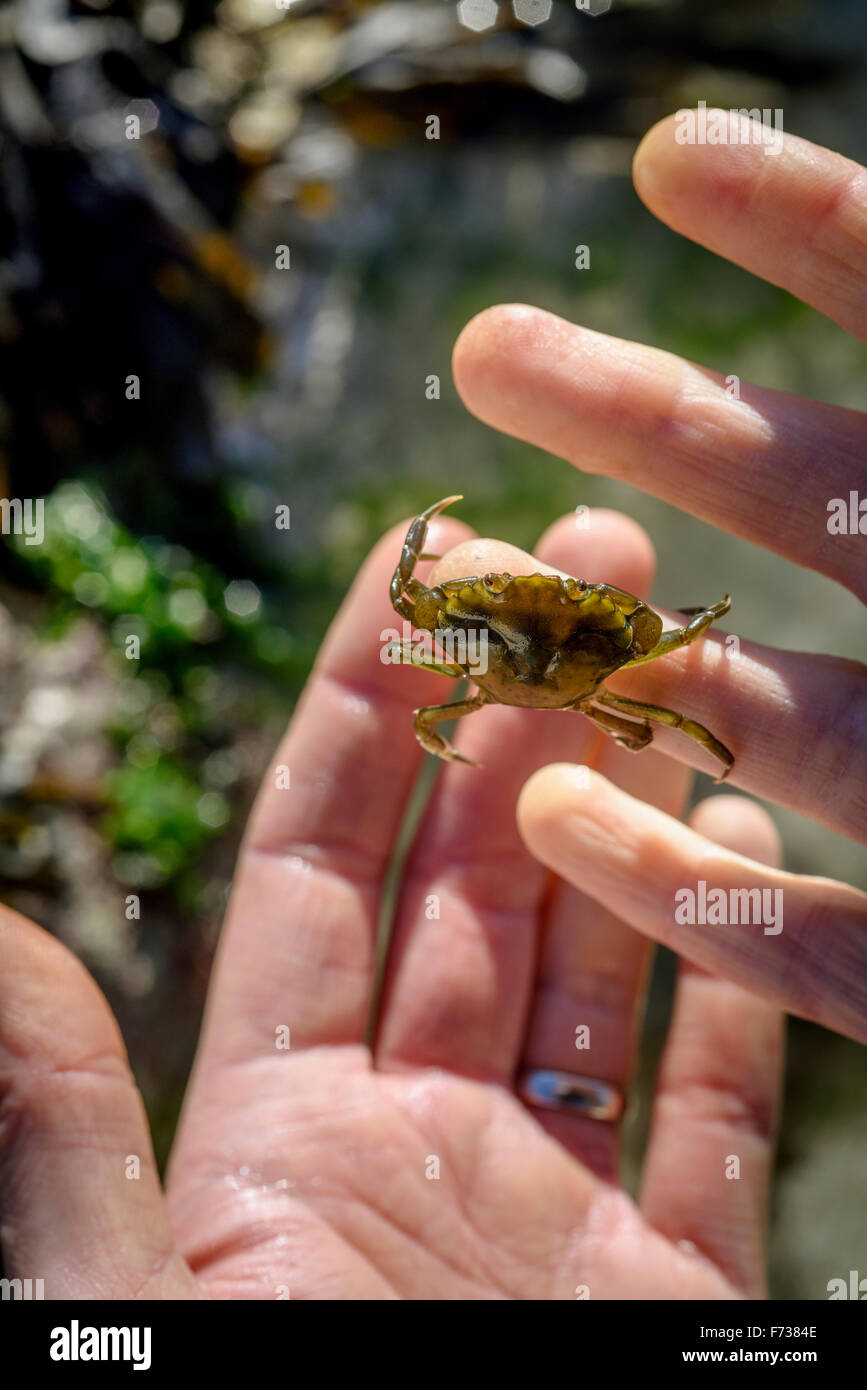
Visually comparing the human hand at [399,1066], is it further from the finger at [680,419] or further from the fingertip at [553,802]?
the fingertip at [553,802]

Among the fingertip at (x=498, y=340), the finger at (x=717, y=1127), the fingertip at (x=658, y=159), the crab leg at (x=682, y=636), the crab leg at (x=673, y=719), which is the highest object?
the fingertip at (x=658, y=159)

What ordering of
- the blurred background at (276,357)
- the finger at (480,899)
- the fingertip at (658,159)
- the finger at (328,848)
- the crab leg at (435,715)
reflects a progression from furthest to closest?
the blurred background at (276,357)
the finger at (480,899)
the finger at (328,848)
the crab leg at (435,715)
the fingertip at (658,159)

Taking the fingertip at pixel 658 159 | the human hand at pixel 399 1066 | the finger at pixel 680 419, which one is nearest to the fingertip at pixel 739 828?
the human hand at pixel 399 1066

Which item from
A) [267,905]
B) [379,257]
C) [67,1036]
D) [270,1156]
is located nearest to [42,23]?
[379,257]

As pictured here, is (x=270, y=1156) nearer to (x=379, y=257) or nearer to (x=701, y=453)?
(x=701, y=453)

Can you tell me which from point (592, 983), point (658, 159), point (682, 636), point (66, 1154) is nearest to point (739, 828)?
point (592, 983)

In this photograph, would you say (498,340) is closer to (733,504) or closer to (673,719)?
(733,504)

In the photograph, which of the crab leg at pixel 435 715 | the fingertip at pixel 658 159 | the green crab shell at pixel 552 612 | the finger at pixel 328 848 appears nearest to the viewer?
the green crab shell at pixel 552 612
